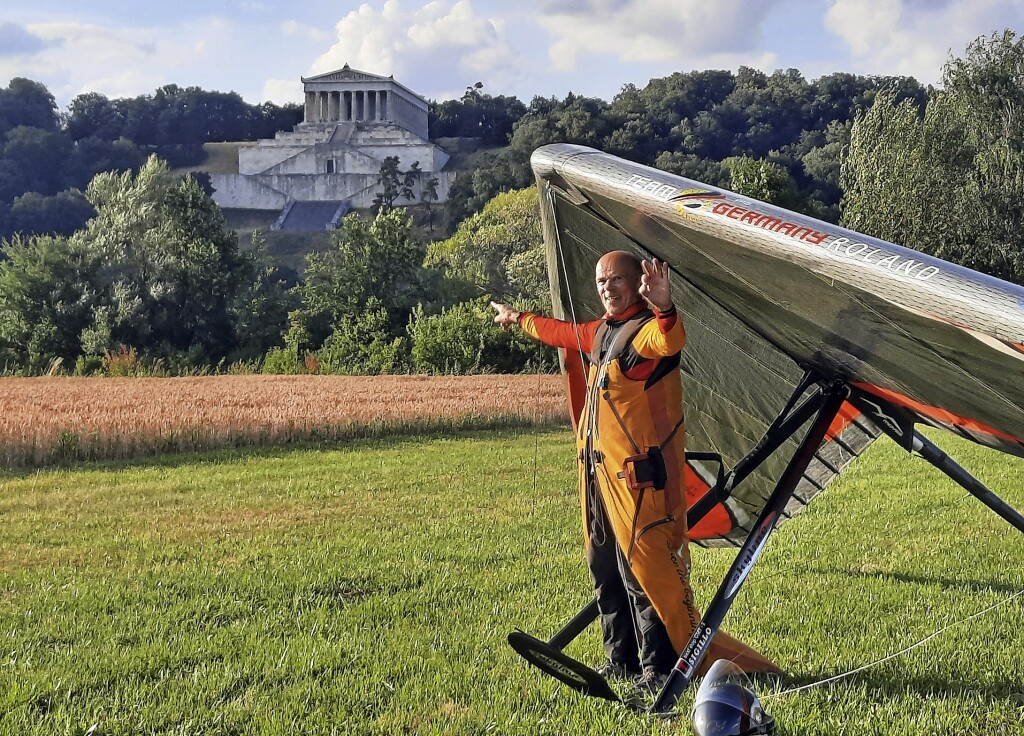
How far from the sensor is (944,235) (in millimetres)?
41469

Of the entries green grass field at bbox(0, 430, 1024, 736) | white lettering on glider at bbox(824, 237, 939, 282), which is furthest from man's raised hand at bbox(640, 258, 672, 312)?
green grass field at bbox(0, 430, 1024, 736)

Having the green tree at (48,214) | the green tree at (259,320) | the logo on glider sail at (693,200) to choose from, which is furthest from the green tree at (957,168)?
the green tree at (48,214)

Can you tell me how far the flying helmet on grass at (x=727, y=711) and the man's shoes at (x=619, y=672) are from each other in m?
1.23

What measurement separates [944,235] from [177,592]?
1587 inches

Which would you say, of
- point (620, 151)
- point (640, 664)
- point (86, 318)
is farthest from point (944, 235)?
point (620, 151)

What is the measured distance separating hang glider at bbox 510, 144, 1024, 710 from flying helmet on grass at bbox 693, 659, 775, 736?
1.71 ft

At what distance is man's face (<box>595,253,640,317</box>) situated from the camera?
4684 millimetres

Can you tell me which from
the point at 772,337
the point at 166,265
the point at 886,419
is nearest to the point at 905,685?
the point at 886,419

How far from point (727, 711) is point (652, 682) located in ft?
3.21

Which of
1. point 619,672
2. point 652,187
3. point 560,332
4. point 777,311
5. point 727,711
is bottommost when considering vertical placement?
point 619,672

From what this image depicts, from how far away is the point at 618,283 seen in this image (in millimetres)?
4680

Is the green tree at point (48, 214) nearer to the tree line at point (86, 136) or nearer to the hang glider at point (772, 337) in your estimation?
the tree line at point (86, 136)

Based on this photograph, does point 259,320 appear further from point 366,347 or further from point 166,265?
point 366,347

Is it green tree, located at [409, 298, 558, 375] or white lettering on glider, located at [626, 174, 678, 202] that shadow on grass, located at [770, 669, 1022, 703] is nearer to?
white lettering on glider, located at [626, 174, 678, 202]
